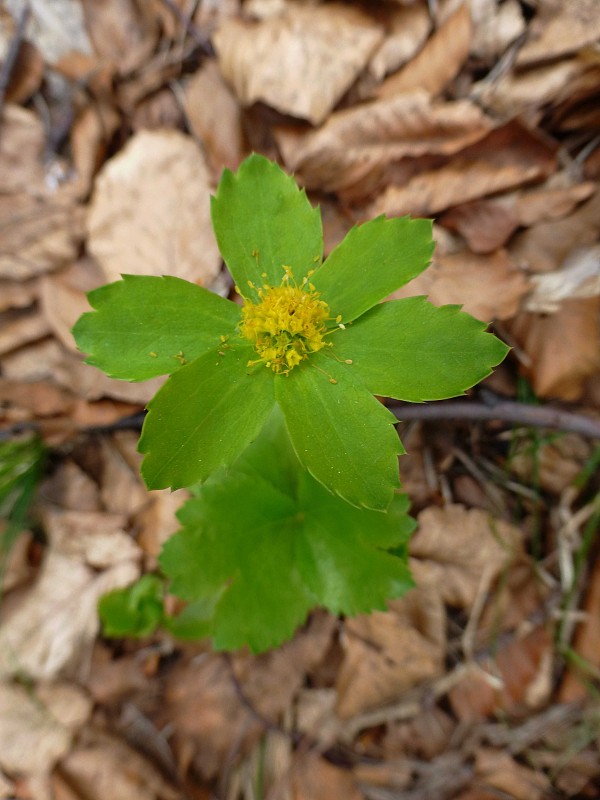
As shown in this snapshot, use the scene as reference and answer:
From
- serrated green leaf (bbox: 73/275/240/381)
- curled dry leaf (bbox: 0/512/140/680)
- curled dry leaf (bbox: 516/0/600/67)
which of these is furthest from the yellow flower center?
curled dry leaf (bbox: 516/0/600/67)

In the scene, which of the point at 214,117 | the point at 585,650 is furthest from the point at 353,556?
the point at 214,117

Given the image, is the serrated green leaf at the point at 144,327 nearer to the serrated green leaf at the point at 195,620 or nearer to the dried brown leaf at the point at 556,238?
the serrated green leaf at the point at 195,620

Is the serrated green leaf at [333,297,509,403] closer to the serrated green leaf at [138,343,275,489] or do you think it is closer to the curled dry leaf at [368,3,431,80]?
the serrated green leaf at [138,343,275,489]

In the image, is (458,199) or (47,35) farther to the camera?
(47,35)

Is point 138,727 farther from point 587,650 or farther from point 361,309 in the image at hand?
point 361,309

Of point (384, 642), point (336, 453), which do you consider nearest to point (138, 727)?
point (384, 642)

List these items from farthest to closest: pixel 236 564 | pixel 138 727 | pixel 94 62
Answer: pixel 94 62
pixel 138 727
pixel 236 564

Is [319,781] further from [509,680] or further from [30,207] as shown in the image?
[30,207]
